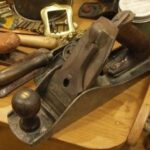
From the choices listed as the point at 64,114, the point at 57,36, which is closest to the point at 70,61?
the point at 64,114

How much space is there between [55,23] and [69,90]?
34 centimetres

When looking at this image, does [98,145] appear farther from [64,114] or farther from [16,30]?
[16,30]

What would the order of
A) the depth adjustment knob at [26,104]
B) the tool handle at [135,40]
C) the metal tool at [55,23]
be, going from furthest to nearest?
the metal tool at [55,23] < the tool handle at [135,40] < the depth adjustment knob at [26,104]

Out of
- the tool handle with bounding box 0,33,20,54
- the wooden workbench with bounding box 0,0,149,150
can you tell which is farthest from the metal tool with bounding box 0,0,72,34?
the wooden workbench with bounding box 0,0,149,150

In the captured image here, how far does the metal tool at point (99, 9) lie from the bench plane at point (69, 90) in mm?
291

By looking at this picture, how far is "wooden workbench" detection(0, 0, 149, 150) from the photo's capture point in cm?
73

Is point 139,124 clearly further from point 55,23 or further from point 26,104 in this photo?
point 55,23

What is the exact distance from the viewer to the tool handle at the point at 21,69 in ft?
2.59

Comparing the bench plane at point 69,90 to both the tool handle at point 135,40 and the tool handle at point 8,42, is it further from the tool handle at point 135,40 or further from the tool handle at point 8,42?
the tool handle at point 8,42

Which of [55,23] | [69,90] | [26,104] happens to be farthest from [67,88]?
[55,23]

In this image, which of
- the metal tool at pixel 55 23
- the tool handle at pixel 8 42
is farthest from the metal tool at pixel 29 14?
the tool handle at pixel 8 42

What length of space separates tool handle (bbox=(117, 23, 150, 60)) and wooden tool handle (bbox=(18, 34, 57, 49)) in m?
0.21

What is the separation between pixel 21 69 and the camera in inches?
31.2

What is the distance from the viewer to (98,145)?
72cm
